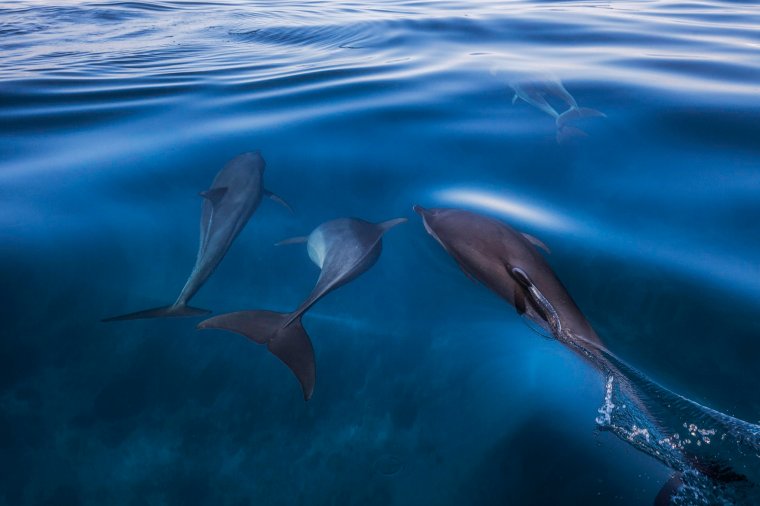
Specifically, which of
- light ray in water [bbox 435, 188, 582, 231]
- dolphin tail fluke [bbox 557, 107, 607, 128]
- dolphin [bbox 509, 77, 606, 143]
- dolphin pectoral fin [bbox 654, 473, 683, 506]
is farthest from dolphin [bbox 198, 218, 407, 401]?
dolphin tail fluke [bbox 557, 107, 607, 128]

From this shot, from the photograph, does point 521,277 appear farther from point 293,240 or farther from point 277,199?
point 277,199

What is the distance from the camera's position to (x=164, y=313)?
2820 millimetres

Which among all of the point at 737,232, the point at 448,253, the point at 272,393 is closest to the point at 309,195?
the point at 448,253

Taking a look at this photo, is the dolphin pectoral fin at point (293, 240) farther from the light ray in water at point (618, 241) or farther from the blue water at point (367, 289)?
the light ray in water at point (618, 241)

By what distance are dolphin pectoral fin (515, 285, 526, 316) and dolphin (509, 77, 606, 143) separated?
2377 millimetres

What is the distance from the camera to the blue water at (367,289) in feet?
7.42

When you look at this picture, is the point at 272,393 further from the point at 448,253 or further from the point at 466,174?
the point at 466,174

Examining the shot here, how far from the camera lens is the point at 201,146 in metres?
4.58

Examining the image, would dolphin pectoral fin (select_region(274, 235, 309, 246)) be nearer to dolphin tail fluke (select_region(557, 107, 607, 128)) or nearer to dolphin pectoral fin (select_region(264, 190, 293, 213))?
dolphin pectoral fin (select_region(264, 190, 293, 213))

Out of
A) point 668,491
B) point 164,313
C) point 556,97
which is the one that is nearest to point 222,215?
point 164,313

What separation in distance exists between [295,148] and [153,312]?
2.25 meters

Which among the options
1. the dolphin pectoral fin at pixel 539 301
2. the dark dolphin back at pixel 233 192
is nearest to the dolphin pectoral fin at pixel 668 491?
the dolphin pectoral fin at pixel 539 301

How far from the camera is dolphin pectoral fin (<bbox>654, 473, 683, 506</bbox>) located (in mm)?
1945

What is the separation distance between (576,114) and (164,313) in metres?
4.32
